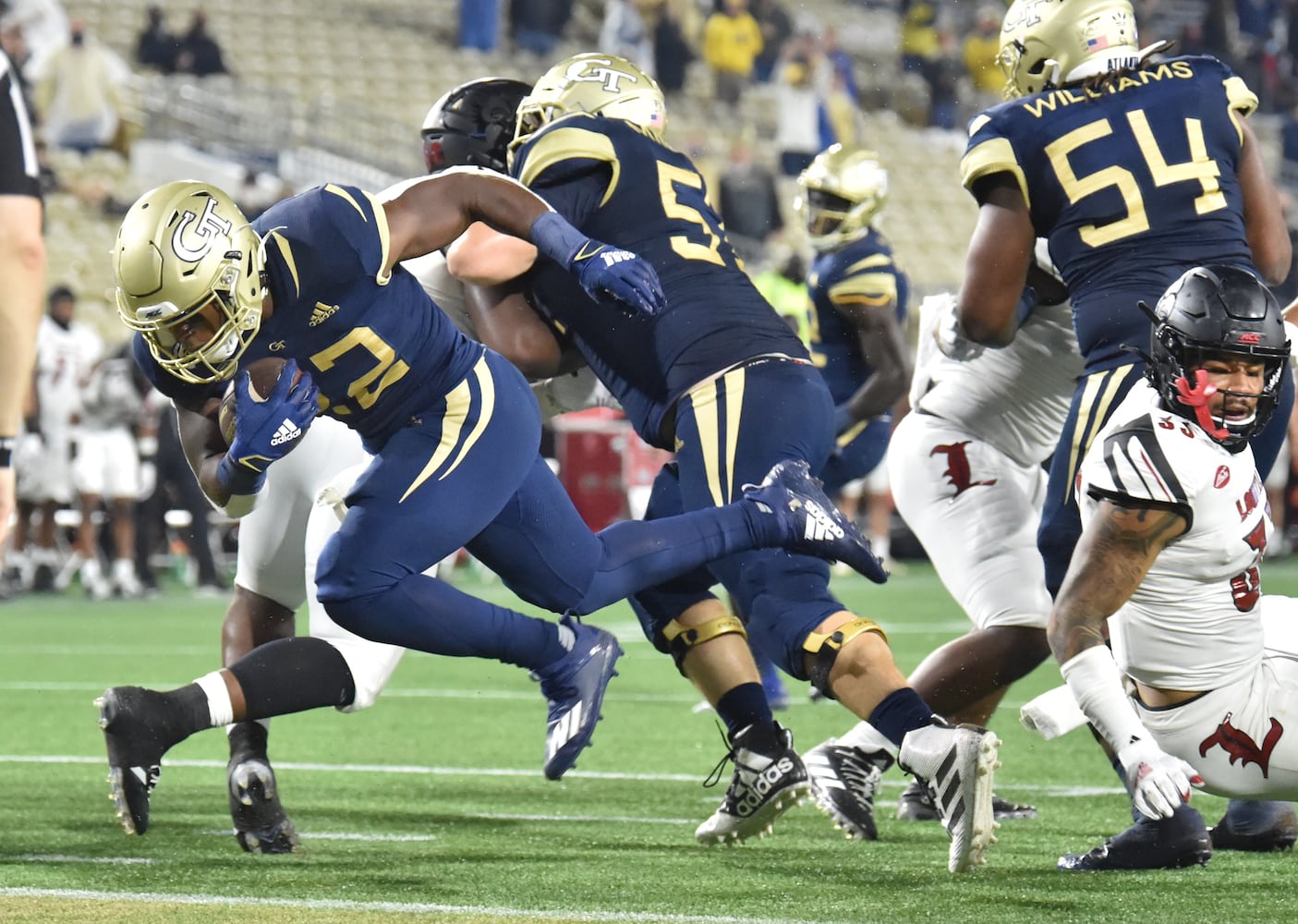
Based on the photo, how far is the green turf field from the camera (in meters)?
3.57

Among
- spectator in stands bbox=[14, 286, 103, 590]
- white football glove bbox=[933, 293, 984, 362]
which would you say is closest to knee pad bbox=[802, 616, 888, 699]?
white football glove bbox=[933, 293, 984, 362]

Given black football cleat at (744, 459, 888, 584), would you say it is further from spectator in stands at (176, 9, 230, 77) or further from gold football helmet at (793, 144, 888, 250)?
spectator in stands at (176, 9, 230, 77)

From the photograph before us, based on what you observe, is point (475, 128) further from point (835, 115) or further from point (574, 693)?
point (835, 115)

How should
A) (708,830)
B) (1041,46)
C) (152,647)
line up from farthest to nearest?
(152,647), (1041,46), (708,830)

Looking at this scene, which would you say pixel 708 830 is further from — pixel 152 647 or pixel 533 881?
pixel 152 647

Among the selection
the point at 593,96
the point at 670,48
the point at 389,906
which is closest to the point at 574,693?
the point at 389,906

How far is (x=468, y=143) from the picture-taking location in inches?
202

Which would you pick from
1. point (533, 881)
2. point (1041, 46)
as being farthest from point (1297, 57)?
point (533, 881)

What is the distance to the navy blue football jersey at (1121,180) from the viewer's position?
442 centimetres

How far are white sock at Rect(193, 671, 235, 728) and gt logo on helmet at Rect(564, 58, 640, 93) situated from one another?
1.72 metres

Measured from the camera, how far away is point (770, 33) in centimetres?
2109

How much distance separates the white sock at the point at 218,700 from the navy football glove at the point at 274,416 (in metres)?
0.46

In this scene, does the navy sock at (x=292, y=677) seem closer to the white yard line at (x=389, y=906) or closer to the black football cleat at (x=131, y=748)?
the black football cleat at (x=131, y=748)

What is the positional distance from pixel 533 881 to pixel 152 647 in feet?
19.1
